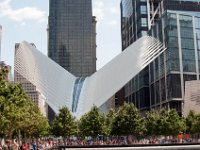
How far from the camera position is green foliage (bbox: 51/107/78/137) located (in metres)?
70.2

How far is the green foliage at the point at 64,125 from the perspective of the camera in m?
70.2

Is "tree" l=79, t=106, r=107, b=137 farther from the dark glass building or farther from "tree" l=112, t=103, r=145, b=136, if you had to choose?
the dark glass building

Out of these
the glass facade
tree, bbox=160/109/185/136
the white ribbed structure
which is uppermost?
the glass facade

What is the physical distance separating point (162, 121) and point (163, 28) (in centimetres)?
4704

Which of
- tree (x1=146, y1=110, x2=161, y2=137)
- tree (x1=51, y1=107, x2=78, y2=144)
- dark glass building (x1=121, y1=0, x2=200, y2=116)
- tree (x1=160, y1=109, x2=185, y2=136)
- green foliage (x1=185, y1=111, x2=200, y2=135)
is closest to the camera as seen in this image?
tree (x1=51, y1=107, x2=78, y2=144)

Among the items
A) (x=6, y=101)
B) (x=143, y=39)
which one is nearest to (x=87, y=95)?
(x=143, y=39)

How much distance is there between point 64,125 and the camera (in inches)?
2766

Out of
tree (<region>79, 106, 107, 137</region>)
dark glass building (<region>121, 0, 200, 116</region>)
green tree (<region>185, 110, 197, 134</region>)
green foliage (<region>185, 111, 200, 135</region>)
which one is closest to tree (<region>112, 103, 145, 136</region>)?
tree (<region>79, 106, 107, 137</region>)

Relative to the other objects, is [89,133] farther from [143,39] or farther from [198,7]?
[198,7]

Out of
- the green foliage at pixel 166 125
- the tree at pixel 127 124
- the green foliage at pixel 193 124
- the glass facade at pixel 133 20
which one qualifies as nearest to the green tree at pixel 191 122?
the green foliage at pixel 193 124

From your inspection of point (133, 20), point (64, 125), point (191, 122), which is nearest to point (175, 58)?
point (191, 122)

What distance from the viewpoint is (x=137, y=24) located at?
481 ft

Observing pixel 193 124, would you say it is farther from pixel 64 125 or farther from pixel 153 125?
pixel 64 125

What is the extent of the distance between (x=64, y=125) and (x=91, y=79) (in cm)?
2507
